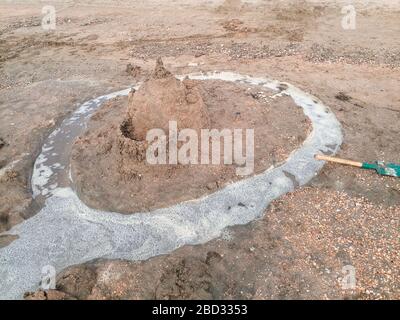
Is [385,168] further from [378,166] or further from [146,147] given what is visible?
[146,147]

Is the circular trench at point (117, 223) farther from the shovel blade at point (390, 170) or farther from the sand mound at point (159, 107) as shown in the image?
the sand mound at point (159, 107)

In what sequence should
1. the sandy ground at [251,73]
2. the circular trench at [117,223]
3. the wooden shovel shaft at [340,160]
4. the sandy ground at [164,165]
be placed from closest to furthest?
the sandy ground at [251,73], the circular trench at [117,223], the sandy ground at [164,165], the wooden shovel shaft at [340,160]

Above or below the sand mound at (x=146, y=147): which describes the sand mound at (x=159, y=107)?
above

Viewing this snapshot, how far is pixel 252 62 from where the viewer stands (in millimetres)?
9766

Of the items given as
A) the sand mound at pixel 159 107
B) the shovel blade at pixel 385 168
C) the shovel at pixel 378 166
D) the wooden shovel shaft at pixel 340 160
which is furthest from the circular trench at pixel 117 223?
the sand mound at pixel 159 107

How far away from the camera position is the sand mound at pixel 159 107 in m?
5.85

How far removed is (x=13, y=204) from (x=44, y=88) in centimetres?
449

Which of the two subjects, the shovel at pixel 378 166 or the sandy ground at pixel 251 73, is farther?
the shovel at pixel 378 166

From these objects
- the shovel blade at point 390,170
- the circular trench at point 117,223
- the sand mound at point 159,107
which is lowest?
the circular trench at point 117,223

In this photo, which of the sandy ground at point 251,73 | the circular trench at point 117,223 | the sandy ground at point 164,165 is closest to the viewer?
the sandy ground at point 251,73

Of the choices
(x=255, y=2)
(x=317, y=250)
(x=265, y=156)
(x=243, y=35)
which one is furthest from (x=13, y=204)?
(x=255, y=2)

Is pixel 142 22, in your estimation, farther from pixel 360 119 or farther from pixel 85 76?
pixel 360 119

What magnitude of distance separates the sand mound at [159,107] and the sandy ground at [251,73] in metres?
1.98
